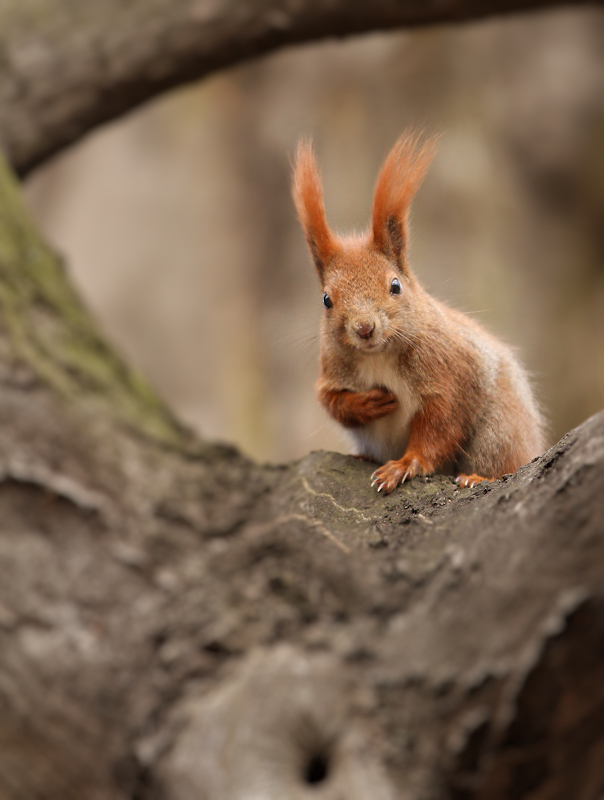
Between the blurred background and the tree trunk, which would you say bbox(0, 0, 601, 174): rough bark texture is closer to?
the tree trunk

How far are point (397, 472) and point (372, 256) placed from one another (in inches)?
15.6

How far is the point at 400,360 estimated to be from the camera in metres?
1.30

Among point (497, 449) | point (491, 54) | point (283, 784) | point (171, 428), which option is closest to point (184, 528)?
Result: point (171, 428)

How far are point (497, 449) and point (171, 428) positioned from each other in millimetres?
560

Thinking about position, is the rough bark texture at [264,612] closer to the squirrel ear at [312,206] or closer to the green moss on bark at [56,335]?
the green moss on bark at [56,335]

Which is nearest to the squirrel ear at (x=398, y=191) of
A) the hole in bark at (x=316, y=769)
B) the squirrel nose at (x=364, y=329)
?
the squirrel nose at (x=364, y=329)

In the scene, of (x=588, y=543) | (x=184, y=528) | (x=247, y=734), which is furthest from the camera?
(x=184, y=528)

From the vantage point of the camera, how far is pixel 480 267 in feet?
11.8

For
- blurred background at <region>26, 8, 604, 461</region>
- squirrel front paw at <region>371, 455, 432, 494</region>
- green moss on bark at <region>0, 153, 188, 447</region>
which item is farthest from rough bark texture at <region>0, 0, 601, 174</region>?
squirrel front paw at <region>371, 455, 432, 494</region>

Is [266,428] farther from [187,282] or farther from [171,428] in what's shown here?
[171,428]

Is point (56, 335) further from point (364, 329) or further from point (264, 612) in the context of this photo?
point (264, 612)

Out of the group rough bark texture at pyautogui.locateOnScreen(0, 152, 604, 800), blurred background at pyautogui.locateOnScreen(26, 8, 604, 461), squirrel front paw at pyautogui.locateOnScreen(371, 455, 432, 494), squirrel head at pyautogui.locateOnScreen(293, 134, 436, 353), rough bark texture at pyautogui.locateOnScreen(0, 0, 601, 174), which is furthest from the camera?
blurred background at pyautogui.locateOnScreen(26, 8, 604, 461)

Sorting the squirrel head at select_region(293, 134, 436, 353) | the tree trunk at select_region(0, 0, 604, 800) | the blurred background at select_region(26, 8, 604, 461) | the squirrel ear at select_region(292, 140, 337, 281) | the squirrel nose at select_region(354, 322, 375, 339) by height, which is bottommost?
the tree trunk at select_region(0, 0, 604, 800)

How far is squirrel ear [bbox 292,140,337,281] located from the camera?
125 centimetres
